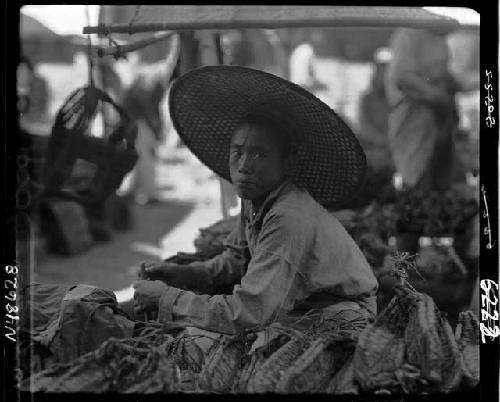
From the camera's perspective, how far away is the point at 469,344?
99.2 inches

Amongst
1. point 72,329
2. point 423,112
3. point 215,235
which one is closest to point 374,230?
point 215,235

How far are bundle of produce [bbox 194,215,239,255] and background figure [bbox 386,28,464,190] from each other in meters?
2.69

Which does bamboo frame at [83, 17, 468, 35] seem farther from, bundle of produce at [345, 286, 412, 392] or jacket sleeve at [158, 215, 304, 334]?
bundle of produce at [345, 286, 412, 392]

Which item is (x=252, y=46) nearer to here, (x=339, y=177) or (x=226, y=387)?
(x=339, y=177)

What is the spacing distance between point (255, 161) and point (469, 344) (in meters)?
0.82

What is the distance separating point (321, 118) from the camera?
265 cm

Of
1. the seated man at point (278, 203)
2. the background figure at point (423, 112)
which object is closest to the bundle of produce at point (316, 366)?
the seated man at point (278, 203)

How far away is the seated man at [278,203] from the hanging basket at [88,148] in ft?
1.27

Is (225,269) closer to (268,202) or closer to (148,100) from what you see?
(268,202)

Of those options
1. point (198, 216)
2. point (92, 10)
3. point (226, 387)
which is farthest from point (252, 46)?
point (226, 387)

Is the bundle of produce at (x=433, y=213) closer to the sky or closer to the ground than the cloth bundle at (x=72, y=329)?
closer to the sky

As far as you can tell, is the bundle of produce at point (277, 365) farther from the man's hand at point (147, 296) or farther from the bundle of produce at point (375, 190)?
the bundle of produce at point (375, 190)

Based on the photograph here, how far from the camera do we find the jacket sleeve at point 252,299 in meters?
2.44

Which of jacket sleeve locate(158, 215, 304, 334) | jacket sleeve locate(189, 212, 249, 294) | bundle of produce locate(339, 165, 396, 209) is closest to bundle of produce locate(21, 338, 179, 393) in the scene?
jacket sleeve locate(158, 215, 304, 334)
